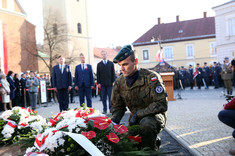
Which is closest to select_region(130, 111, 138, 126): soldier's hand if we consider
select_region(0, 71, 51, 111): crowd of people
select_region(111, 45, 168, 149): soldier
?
select_region(111, 45, 168, 149): soldier

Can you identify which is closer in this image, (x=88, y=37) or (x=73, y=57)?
(x=73, y=57)

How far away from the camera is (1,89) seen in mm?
13445

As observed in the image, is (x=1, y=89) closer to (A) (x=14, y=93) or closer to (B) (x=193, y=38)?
(A) (x=14, y=93)

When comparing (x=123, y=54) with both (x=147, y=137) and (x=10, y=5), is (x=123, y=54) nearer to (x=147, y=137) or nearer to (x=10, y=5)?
(x=147, y=137)

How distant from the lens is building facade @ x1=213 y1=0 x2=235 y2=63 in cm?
3490

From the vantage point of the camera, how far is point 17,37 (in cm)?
3759

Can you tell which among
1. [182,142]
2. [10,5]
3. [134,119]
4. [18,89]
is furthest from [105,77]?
[10,5]

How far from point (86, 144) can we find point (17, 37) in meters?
38.1

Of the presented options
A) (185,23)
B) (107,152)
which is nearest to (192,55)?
(185,23)

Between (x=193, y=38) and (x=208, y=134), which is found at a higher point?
(x=193, y=38)

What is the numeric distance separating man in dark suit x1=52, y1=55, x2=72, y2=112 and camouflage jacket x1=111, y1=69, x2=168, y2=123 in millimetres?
5808

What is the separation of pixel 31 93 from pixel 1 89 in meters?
1.55

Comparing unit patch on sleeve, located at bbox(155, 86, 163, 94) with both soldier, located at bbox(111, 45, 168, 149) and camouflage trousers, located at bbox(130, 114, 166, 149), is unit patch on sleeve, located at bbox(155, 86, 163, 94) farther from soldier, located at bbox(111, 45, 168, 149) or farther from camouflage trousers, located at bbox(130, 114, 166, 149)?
camouflage trousers, located at bbox(130, 114, 166, 149)

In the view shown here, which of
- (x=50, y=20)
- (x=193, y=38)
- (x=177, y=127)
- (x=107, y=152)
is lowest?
(x=177, y=127)
